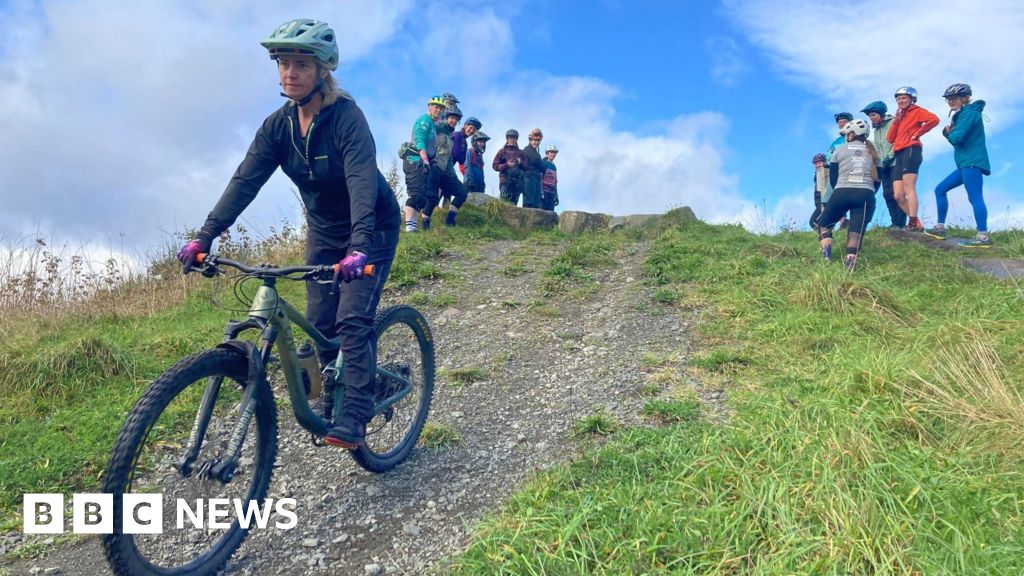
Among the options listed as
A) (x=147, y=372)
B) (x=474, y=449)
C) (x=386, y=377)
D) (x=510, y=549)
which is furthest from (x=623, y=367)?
(x=147, y=372)

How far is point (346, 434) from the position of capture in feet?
12.1

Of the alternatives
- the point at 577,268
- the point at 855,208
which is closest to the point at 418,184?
the point at 577,268

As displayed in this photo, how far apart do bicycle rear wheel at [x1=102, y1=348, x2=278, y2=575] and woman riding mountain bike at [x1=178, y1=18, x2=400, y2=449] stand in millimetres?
459

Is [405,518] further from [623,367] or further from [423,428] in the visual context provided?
[623,367]

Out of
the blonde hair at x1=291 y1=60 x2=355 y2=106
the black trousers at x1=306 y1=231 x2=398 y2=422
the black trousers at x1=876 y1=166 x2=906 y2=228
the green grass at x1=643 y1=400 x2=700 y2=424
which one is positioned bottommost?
the green grass at x1=643 y1=400 x2=700 y2=424

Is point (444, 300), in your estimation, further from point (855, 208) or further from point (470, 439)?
point (855, 208)

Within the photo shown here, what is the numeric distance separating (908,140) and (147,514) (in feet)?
40.7

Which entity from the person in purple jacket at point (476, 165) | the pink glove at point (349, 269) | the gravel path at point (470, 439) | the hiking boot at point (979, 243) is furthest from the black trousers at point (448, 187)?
the pink glove at point (349, 269)

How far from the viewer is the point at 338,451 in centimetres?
474

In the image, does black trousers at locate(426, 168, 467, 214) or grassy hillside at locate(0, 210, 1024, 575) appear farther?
black trousers at locate(426, 168, 467, 214)

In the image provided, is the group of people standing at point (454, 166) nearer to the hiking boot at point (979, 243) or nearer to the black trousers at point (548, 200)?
the black trousers at point (548, 200)

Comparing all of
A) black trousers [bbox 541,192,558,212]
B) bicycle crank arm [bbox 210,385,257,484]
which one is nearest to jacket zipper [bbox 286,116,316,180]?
bicycle crank arm [bbox 210,385,257,484]

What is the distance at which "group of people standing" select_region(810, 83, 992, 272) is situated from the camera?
29.6 ft

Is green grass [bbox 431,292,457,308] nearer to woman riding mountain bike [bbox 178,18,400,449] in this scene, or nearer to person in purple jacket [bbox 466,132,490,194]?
woman riding mountain bike [bbox 178,18,400,449]
